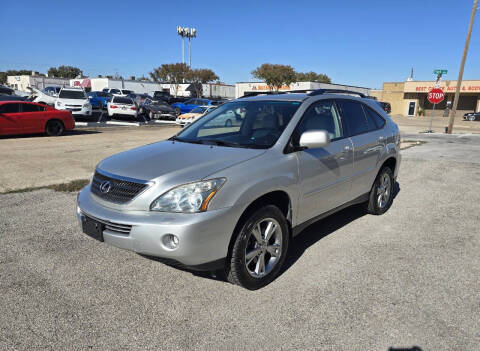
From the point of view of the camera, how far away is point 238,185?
290cm

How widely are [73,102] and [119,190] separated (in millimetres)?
18812

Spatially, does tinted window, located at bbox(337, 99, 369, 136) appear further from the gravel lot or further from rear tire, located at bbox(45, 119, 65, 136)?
rear tire, located at bbox(45, 119, 65, 136)

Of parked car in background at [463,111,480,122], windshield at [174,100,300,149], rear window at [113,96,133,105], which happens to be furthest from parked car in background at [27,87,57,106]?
parked car in background at [463,111,480,122]

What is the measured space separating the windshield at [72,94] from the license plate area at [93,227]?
62.4ft

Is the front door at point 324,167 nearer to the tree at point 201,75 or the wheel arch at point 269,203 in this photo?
the wheel arch at point 269,203

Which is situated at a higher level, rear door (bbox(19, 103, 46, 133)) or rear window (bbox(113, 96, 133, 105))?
rear window (bbox(113, 96, 133, 105))

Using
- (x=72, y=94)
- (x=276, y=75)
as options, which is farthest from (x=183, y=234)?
(x=276, y=75)

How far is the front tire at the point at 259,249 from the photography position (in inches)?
118

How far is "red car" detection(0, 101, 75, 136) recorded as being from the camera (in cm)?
1302

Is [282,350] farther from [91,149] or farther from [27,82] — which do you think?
[27,82]

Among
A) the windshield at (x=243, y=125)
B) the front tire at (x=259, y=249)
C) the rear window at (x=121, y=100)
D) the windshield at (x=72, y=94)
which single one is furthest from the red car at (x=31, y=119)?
the front tire at (x=259, y=249)

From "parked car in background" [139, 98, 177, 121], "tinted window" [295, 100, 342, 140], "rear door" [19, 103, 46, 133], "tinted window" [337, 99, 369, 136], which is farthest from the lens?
"parked car in background" [139, 98, 177, 121]

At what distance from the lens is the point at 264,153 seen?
326cm

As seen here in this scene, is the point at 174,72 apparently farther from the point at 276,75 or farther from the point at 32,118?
the point at 32,118
